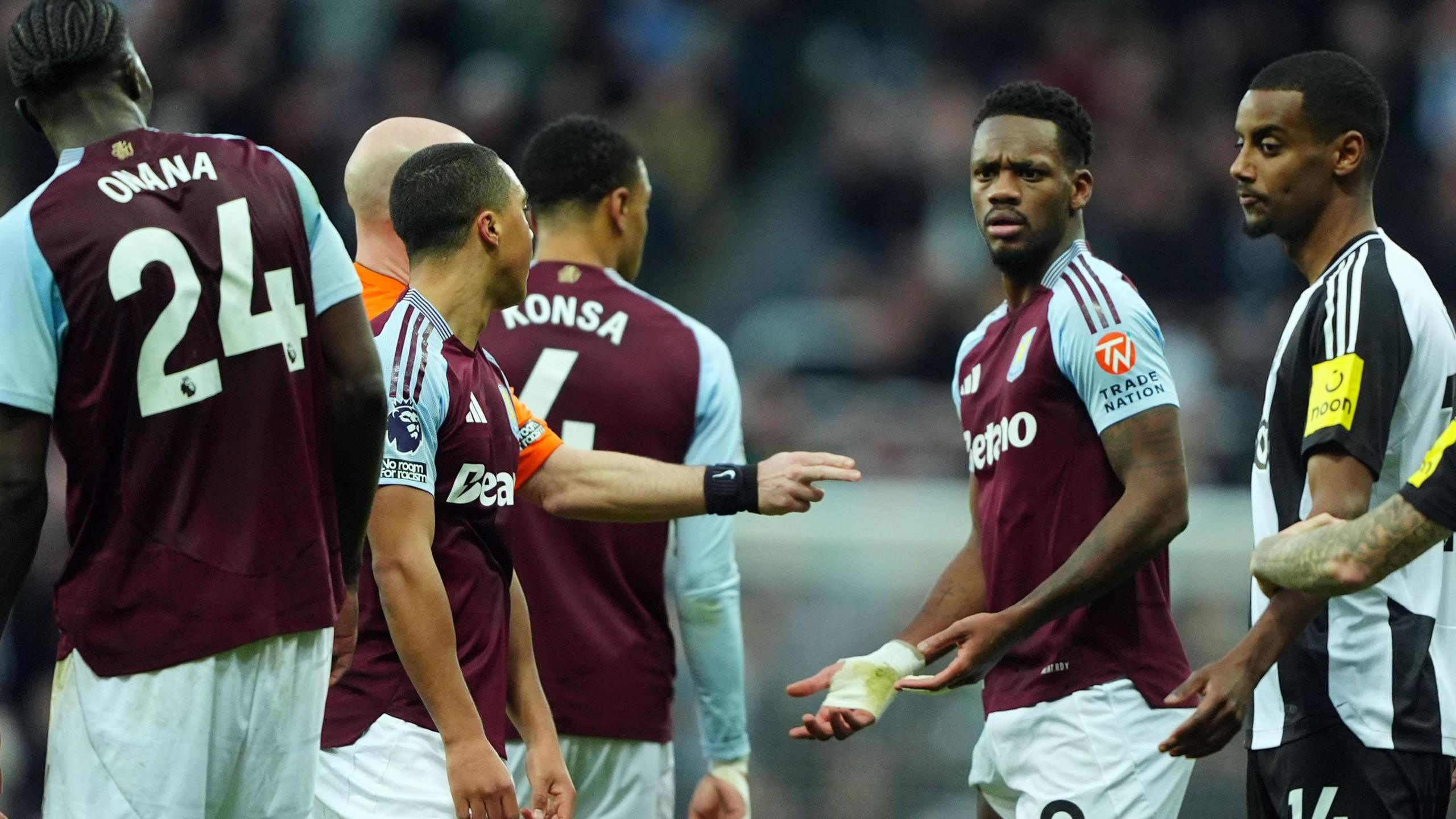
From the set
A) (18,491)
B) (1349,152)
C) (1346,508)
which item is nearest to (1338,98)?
(1349,152)

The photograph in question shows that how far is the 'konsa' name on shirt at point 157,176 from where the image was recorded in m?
3.40

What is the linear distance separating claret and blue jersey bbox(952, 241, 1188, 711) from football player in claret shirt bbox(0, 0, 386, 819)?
6.12 ft

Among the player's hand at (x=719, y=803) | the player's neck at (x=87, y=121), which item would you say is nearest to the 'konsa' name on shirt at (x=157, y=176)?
the player's neck at (x=87, y=121)

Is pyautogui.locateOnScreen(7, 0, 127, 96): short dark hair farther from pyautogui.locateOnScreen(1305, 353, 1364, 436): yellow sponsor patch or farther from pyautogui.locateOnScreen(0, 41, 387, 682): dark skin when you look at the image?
pyautogui.locateOnScreen(1305, 353, 1364, 436): yellow sponsor patch

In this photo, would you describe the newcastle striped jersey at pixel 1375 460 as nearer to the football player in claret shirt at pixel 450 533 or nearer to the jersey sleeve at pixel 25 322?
the football player in claret shirt at pixel 450 533

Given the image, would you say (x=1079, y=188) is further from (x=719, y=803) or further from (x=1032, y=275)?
(x=719, y=803)

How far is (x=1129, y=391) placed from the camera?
4422 mm

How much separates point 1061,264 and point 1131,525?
2.59 ft

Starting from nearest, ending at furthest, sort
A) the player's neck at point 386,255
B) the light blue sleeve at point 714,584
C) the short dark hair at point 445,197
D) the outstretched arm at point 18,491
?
the outstretched arm at point 18,491, the short dark hair at point 445,197, the player's neck at point 386,255, the light blue sleeve at point 714,584

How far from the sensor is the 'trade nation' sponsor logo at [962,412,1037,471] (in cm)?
459

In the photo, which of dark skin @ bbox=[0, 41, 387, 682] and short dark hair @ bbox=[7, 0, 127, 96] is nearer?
dark skin @ bbox=[0, 41, 387, 682]

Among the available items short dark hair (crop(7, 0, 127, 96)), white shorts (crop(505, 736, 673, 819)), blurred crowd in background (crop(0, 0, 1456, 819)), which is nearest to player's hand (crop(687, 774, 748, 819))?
white shorts (crop(505, 736, 673, 819))

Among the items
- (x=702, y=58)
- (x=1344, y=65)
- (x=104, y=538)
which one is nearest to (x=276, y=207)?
(x=104, y=538)

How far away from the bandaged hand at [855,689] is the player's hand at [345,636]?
3.54 ft
